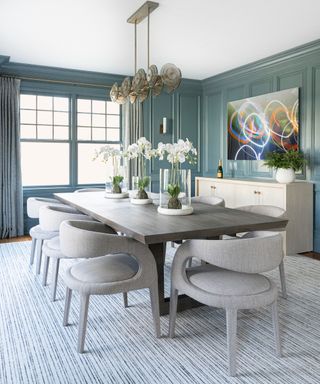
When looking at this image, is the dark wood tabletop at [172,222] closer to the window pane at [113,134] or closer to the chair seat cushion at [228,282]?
the chair seat cushion at [228,282]

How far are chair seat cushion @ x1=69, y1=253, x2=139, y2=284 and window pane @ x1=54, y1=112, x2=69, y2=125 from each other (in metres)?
3.96

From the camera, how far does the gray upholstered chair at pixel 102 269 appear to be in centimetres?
227

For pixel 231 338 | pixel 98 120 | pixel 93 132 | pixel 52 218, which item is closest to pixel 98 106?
pixel 98 120

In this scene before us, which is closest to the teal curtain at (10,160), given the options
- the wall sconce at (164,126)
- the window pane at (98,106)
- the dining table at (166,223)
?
the window pane at (98,106)

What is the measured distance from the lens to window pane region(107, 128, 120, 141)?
256 inches

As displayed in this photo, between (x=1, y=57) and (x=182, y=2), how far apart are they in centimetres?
286

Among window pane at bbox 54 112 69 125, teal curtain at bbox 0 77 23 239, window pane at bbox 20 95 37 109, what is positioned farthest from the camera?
window pane at bbox 54 112 69 125

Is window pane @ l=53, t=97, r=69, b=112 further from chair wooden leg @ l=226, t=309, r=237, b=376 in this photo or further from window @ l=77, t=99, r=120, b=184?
chair wooden leg @ l=226, t=309, r=237, b=376

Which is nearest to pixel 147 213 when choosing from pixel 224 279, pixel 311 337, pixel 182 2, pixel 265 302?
pixel 224 279

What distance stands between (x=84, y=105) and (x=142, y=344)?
4.65 m

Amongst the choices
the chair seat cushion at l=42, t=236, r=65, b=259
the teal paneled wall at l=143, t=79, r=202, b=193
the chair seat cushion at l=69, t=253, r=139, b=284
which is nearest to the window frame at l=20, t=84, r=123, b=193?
the teal paneled wall at l=143, t=79, r=202, b=193

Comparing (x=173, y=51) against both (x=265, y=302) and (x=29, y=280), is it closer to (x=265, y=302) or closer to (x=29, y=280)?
(x=29, y=280)

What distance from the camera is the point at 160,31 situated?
426 cm

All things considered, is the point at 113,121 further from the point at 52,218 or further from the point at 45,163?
the point at 52,218
